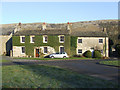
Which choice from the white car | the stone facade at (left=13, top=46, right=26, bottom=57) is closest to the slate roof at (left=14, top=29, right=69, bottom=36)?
the stone facade at (left=13, top=46, right=26, bottom=57)

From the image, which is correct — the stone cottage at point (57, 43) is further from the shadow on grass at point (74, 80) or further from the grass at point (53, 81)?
the grass at point (53, 81)

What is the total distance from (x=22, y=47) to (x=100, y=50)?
59.0 feet

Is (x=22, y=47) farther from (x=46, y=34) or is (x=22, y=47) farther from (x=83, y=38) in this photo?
(x=83, y=38)

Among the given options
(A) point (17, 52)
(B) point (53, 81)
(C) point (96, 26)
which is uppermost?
(C) point (96, 26)

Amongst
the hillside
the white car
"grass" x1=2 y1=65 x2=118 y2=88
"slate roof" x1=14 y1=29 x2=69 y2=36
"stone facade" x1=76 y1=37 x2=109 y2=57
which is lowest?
"grass" x1=2 y1=65 x2=118 y2=88

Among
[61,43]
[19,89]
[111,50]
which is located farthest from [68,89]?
[111,50]

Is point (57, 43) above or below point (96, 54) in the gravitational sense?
above

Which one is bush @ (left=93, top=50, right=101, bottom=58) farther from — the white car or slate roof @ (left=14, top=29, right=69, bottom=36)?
slate roof @ (left=14, top=29, right=69, bottom=36)

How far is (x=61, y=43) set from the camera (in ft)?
116

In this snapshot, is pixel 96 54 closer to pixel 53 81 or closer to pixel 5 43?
pixel 5 43

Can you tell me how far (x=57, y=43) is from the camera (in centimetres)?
3528

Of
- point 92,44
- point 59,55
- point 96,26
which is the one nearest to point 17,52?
point 59,55

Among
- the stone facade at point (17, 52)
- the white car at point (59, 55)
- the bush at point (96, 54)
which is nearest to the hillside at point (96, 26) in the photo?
the stone facade at point (17, 52)

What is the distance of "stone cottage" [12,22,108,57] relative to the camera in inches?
1388
